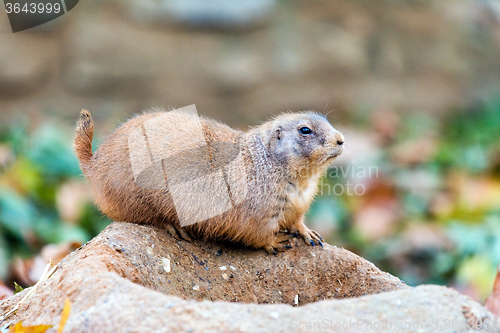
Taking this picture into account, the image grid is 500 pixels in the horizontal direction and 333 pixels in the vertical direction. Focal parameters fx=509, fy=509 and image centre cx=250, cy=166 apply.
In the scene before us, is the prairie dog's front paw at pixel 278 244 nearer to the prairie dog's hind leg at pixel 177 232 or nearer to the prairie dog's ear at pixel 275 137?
the prairie dog's hind leg at pixel 177 232

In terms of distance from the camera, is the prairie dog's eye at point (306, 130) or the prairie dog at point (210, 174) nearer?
the prairie dog at point (210, 174)

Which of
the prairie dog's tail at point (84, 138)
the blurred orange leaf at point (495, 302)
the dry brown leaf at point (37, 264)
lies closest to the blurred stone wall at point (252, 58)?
the dry brown leaf at point (37, 264)

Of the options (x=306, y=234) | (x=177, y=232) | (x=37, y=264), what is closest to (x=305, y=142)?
(x=306, y=234)

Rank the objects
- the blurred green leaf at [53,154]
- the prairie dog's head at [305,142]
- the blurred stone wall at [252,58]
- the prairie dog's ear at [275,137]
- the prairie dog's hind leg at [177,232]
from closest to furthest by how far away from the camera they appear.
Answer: the prairie dog's hind leg at [177,232] < the prairie dog's head at [305,142] < the prairie dog's ear at [275,137] < the blurred green leaf at [53,154] < the blurred stone wall at [252,58]

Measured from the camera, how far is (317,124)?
375 centimetres

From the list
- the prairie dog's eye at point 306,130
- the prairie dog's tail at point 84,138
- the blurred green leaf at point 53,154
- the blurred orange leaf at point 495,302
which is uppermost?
the prairie dog's tail at point 84,138

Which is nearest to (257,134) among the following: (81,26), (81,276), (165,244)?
(165,244)

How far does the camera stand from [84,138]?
3729 mm

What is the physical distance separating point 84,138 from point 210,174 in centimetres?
101

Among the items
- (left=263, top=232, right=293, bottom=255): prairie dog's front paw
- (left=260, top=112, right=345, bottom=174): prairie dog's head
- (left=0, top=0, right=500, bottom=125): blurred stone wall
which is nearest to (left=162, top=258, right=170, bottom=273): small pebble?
(left=263, top=232, right=293, bottom=255): prairie dog's front paw

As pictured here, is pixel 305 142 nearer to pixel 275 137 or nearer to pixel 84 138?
pixel 275 137

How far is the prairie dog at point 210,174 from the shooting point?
11.1 feet

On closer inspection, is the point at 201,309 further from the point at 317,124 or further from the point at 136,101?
the point at 136,101

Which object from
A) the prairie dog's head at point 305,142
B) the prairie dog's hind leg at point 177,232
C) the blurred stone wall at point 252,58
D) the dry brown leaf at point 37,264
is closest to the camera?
the prairie dog's hind leg at point 177,232
